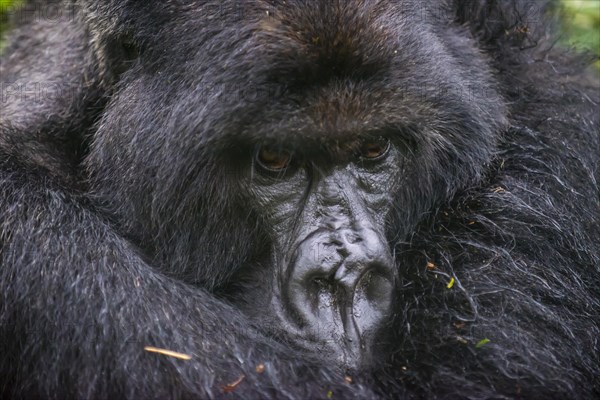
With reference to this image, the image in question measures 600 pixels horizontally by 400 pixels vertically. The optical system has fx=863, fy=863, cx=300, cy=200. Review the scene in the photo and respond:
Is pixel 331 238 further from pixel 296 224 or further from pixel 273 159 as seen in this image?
pixel 273 159

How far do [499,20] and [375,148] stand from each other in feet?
3.98

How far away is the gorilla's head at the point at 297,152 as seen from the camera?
3.26 meters

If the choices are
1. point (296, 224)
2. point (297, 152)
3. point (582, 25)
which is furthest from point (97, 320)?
point (582, 25)

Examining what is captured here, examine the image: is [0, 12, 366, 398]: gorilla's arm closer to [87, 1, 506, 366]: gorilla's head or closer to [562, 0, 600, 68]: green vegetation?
[87, 1, 506, 366]: gorilla's head

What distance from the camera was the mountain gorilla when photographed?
3.21 m

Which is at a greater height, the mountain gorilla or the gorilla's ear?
the gorilla's ear

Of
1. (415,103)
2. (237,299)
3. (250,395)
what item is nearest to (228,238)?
(237,299)

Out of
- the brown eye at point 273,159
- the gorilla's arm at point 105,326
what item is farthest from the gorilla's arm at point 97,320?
the brown eye at point 273,159

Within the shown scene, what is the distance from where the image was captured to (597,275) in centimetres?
370

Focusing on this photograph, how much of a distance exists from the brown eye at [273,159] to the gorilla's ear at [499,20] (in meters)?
1.26

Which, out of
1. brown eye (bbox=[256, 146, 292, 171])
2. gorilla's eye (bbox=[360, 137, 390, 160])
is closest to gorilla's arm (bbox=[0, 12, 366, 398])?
brown eye (bbox=[256, 146, 292, 171])

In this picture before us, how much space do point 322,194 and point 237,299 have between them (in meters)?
0.57

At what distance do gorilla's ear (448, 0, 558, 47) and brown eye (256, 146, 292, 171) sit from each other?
4.12 feet

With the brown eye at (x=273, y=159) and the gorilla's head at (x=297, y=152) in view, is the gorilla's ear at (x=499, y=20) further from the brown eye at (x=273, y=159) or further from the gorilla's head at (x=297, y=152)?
the brown eye at (x=273, y=159)
